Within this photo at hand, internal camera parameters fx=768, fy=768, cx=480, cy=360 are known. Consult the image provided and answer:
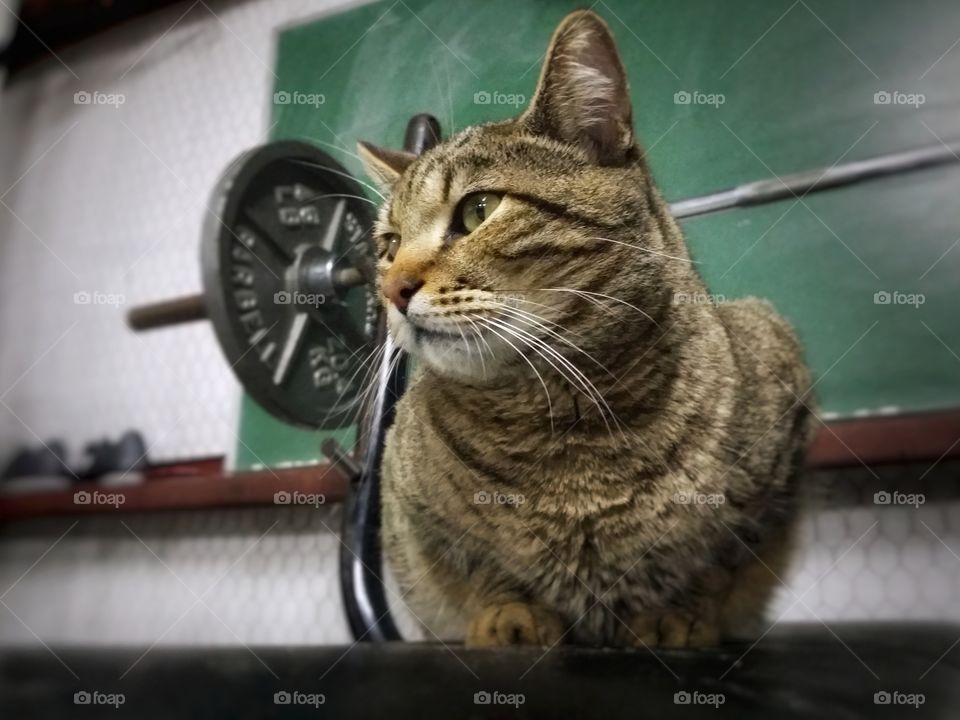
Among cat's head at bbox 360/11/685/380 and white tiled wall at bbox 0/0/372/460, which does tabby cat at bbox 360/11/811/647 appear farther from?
white tiled wall at bbox 0/0/372/460

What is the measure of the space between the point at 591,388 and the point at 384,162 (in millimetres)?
340

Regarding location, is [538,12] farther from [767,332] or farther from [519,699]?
[519,699]

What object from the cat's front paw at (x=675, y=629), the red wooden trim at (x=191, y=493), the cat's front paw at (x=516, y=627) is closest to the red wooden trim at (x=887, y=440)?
the cat's front paw at (x=675, y=629)

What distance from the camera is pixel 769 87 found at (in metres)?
0.74

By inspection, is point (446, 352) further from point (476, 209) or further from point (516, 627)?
point (516, 627)

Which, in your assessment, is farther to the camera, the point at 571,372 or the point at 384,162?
the point at 384,162

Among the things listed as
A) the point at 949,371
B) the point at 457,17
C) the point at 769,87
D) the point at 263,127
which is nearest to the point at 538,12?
the point at 457,17

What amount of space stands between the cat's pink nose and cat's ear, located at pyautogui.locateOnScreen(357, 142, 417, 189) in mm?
180

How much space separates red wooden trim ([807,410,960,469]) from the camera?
65 centimetres

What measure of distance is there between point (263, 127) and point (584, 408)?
571 millimetres

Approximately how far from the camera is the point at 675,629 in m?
0.65

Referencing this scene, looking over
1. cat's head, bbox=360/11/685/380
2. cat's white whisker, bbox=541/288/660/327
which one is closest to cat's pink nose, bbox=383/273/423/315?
cat's head, bbox=360/11/685/380

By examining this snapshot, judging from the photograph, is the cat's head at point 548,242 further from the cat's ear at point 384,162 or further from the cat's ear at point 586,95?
the cat's ear at point 384,162

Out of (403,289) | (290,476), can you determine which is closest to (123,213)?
(290,476)
